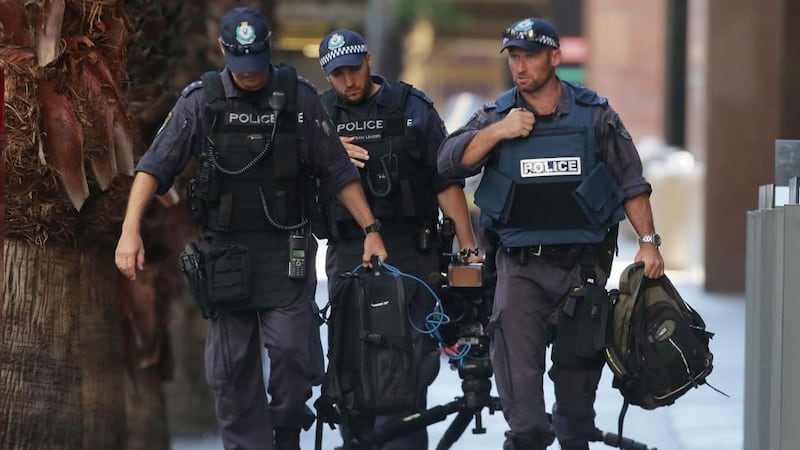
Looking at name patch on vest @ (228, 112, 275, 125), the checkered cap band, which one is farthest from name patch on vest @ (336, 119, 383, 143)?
name patch on vest @ (228, 112, 275, 125)

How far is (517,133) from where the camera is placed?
6.99 meters

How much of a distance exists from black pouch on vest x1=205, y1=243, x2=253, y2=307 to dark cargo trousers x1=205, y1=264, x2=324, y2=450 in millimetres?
135

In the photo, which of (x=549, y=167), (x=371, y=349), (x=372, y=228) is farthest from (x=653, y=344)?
(x=372, y=228)

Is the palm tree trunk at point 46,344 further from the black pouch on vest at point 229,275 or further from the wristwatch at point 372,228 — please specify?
the wristwatch at point 372,228

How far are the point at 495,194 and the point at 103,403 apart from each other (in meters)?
1.99

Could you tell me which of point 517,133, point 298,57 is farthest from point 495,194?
point 298,57

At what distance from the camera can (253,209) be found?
707 centimetres

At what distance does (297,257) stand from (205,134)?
620 millimetres

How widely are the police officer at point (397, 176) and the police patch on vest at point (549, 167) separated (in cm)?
89

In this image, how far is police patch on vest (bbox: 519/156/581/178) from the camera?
7.08 metres

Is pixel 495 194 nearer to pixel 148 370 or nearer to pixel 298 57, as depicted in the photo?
pixel 148 370

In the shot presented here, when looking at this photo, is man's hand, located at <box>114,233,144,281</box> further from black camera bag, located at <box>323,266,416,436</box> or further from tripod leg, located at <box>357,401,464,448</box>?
tripod leg, located at <box>357,401,464,448</box>

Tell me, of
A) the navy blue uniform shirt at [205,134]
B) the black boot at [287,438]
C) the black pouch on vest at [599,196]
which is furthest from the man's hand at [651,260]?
the black boot at [287,438]

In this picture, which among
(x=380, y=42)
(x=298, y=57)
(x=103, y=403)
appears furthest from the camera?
(x=298, y=57)
